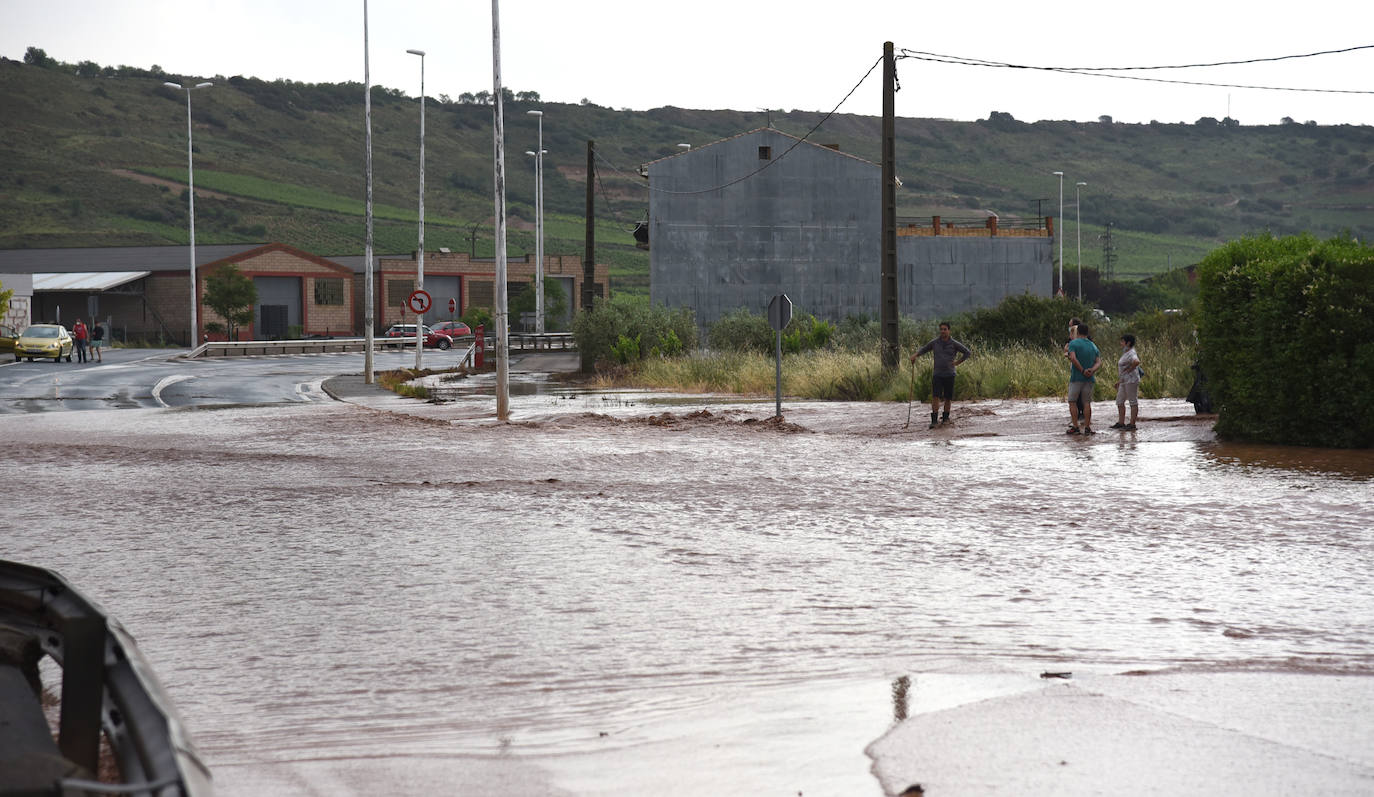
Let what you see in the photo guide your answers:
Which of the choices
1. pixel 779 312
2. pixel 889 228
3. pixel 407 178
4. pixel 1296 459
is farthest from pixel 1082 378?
pixel 407 178

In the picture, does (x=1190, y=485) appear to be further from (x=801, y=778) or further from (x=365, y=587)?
(x=801, y=778)

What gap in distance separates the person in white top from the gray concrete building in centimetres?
3707

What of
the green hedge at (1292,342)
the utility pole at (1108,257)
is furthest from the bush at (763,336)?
the utility pole at (1108,257)

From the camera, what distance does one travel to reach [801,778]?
502 centimetres

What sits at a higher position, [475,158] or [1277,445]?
[475,158]

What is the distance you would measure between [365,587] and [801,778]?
449 cm

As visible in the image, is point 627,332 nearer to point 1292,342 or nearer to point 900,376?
point 900,376

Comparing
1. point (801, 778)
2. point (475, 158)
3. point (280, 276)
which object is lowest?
point (801, 778)

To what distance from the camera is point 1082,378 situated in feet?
66.6

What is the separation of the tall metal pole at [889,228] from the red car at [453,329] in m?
44.7

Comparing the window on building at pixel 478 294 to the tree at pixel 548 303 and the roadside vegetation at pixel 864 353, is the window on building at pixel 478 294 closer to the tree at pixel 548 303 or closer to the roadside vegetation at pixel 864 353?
the tree at pixel 548 303

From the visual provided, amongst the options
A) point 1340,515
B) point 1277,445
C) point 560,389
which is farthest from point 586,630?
point 560,389

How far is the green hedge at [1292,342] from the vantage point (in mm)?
17672

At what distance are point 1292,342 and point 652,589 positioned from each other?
12.3 metres
